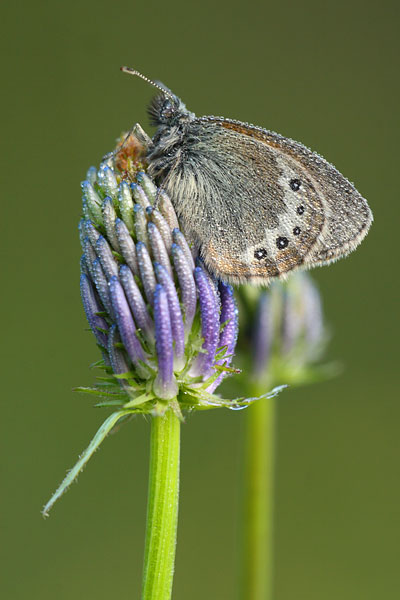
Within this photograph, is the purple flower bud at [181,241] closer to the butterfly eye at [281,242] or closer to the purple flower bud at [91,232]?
the purple flower bud at [91,232]

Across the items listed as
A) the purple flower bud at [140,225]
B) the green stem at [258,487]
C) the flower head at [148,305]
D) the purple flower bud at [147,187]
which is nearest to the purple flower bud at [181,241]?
the flower head at [148,305]

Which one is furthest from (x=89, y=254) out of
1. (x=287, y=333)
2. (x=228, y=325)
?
(x=287, y=333)

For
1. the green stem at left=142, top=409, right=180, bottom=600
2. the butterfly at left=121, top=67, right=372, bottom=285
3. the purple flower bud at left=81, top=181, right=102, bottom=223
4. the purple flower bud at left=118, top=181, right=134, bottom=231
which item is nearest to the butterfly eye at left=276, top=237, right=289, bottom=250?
the butterfly at left=121, top=67, right=372, bottom=285

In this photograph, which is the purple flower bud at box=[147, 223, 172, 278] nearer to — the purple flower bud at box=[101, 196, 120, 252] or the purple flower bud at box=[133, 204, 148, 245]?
the purple flower bud at box=[133, 204, 148, 245]

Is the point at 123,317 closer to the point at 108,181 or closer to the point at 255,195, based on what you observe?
the point at 108,181

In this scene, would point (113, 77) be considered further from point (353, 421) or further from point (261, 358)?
point (261, 358)

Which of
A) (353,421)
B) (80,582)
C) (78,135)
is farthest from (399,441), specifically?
(78,135)

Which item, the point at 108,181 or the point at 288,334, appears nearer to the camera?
the point at 108,181
